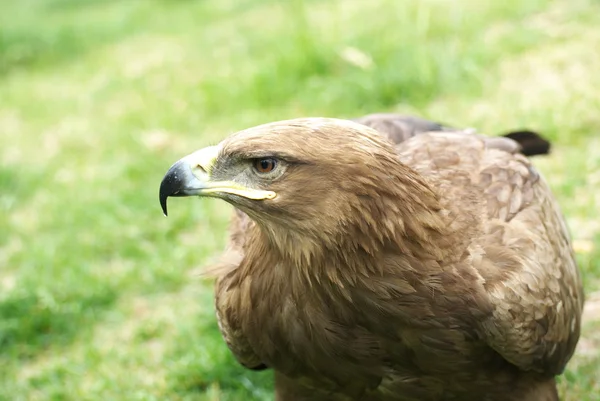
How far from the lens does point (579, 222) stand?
5555 mm

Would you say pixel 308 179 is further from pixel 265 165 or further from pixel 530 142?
pixel 530 142

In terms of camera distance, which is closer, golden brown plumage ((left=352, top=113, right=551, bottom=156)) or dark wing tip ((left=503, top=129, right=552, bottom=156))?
golden brown plumage ((left=352, top=113, right=551, bottom=156))

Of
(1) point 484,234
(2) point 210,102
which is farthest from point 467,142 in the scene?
(2) point 210,102

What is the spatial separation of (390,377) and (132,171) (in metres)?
4.88

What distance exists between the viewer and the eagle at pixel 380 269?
3.00 meters

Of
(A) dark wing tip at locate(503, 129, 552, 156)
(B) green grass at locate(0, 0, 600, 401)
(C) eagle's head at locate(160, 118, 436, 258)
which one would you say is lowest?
(B) green grass at locate(0, 0, 600, 401)

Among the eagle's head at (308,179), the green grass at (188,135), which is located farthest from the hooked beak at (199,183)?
the green grass at (188,135)

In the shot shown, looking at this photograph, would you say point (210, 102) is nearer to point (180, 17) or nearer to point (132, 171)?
point (132, 171)

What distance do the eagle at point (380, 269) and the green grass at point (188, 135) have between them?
999mm

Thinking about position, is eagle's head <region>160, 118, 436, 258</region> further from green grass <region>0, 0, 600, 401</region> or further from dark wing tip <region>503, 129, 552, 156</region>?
green grass <region>0, 0, 600, 401</region>

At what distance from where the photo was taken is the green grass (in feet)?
17.0

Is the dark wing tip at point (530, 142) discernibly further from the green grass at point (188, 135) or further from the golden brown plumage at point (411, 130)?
the green grass at point (188, 135)

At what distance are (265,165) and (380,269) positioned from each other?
22.7 inches

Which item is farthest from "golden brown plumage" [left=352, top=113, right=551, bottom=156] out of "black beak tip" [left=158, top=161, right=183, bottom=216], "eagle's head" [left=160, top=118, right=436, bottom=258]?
"black beak tip" [left=158, top=161, right=183, bottom=216]
